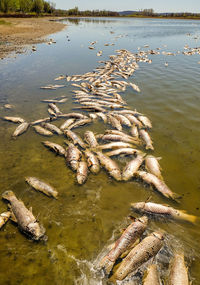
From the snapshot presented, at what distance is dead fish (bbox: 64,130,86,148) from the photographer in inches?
336

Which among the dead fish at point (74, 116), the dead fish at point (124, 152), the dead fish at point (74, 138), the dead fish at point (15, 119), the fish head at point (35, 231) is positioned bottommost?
the fish head at point (35, 231)

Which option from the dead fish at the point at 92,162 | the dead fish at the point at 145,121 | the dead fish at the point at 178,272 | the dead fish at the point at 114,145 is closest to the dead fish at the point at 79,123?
the dead fish at the point at 114,145

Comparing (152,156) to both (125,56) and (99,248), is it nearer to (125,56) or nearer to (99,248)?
(99,248)

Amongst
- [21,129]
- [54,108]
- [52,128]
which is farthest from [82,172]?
[54,108]

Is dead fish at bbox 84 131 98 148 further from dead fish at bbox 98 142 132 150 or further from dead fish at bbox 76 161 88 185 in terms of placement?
dead fish at bbox 76 161 88 185

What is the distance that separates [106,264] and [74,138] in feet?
18.6

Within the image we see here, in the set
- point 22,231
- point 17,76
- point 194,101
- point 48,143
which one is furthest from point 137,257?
point 17,76

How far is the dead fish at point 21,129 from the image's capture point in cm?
932

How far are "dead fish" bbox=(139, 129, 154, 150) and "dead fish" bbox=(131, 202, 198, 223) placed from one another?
10.7 feet

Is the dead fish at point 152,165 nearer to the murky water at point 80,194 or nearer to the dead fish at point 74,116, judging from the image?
the murky water at point 80,194

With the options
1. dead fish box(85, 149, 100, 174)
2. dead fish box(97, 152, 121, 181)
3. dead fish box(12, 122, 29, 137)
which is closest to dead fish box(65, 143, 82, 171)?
dead fish box(85, 149, 100, 174)

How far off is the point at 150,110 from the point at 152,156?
4.93 meters

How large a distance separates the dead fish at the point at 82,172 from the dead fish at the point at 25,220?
2.00m

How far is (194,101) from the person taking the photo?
12516 mm
